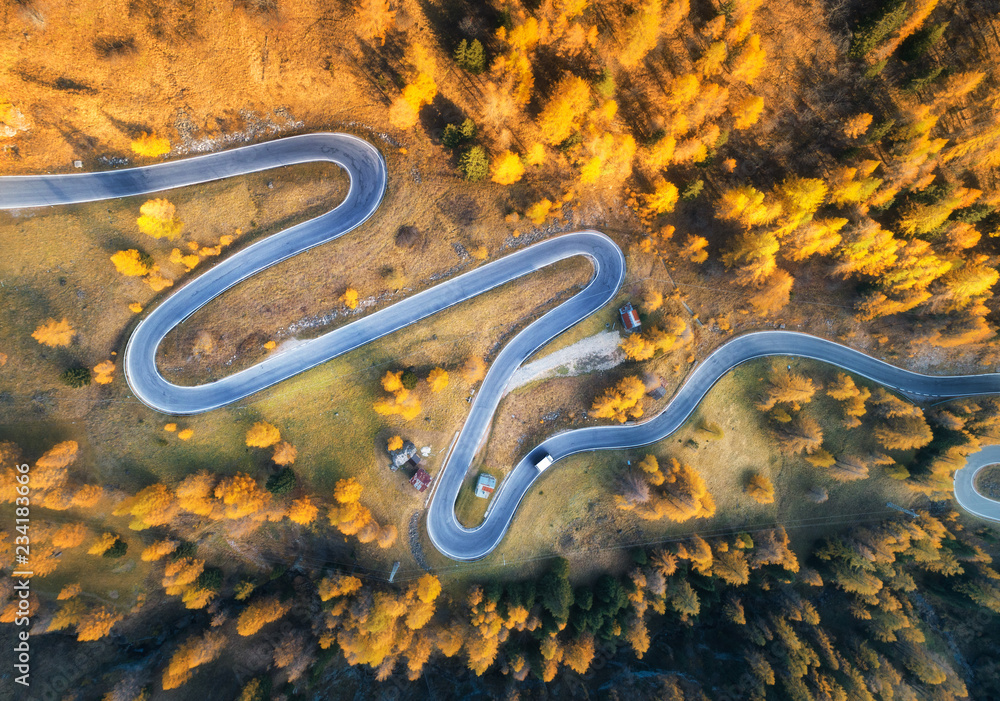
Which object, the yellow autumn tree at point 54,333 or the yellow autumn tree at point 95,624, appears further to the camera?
the yellow autumn tree at point 95,624

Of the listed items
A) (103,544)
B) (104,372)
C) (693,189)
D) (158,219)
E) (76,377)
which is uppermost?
(158,219)

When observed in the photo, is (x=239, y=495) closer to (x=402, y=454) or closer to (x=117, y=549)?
(x=117, y=549)

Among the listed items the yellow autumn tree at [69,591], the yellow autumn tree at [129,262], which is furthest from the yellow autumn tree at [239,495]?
the yellow autumn tree at [129,262]

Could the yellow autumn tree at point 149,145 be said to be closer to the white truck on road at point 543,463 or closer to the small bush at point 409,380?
the small bush at point 409,380

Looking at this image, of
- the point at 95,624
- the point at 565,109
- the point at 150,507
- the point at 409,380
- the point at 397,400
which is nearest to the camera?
the point at 565,109

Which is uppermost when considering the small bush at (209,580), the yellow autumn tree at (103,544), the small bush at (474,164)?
the small bush at (474,164)

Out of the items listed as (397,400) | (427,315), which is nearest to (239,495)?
(397,400)

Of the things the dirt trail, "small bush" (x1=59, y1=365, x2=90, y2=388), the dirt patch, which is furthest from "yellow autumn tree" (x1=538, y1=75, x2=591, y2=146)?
the dirt patch
